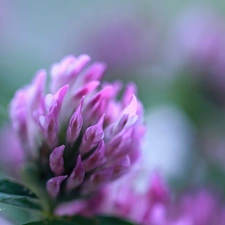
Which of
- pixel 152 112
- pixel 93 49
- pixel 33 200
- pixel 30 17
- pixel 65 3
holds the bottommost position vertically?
pixel 33 200

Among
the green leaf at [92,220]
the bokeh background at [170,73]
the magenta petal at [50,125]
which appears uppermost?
the bokeh background at [170,73]

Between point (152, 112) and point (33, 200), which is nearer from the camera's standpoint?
point (33, 200)

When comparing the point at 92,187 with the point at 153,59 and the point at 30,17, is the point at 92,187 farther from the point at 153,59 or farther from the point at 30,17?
the point at 30,17

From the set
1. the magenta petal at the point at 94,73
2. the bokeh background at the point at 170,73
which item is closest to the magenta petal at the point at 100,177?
the magenta petal at the point at 94,73

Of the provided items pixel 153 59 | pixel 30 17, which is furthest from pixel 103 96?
pixel 30 17

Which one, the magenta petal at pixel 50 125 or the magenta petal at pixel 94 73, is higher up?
the magenta petal at pixel 94 73

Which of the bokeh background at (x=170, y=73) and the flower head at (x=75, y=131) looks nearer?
the flower head at (x=75, y=131)

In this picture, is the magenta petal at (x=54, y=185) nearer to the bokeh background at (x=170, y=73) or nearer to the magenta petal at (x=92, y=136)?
the magenta petal at (x=92, y=136)
